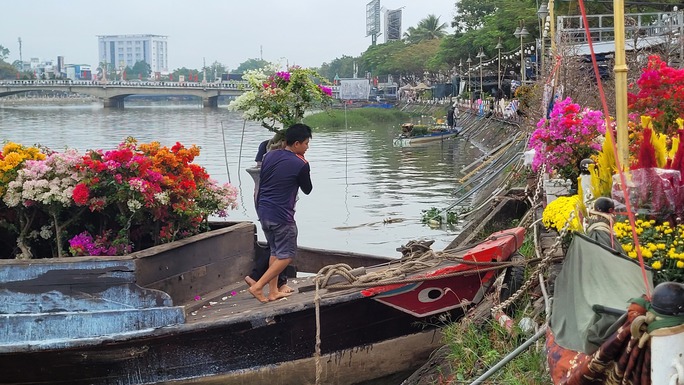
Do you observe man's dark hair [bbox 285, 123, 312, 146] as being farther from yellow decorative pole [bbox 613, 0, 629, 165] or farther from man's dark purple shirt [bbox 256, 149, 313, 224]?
yellow decorative pole [bbox 613, 0, 629, 165]

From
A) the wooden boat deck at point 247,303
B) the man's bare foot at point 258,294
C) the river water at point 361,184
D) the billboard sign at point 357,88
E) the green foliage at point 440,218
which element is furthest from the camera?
the billboard sign at point 357,88

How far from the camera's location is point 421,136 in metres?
37.5

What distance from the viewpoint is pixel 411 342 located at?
673 centimetres

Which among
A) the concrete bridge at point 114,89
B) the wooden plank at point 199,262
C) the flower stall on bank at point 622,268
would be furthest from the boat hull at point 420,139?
the concrete bridge at point 114,89

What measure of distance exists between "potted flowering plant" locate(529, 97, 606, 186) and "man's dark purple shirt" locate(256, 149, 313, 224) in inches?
109

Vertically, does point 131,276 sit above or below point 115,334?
above

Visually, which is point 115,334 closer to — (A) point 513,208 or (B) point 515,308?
(B) point 515,308

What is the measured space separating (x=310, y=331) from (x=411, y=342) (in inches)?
35.6

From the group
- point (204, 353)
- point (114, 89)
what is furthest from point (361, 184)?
point (114, 89)

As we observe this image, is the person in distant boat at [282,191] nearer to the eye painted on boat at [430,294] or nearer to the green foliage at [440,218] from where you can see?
the eye painted on boat at [430,294]

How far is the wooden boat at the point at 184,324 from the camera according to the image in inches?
247

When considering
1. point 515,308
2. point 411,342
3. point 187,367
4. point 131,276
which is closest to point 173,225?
point 131,276

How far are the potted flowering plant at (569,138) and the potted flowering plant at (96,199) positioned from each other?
138 inches

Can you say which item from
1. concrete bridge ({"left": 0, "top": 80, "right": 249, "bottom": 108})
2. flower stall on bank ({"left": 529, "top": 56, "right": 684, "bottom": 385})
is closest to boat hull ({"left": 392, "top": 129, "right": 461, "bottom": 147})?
flower stall on bank ({"left": 529, "top": 56, "right": 684, "bottom": 385})
